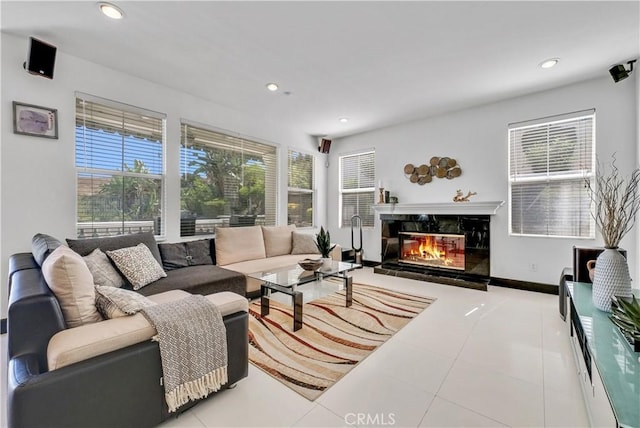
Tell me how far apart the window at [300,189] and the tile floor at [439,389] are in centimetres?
351

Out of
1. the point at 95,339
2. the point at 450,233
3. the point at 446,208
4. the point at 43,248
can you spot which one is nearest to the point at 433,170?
the point at 446,208

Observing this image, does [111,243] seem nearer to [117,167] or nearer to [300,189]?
[117,167]

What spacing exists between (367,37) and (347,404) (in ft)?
9.66

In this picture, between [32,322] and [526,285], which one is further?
[526,285]

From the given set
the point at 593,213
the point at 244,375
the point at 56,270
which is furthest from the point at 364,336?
the point at 593,213

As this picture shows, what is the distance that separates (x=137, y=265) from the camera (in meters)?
2.72

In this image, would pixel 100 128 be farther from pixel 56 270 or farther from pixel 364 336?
pixel 364 336

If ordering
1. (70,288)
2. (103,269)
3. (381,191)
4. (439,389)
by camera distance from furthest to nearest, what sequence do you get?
(381,191) → (103,269) → (439,389) → (70,288)

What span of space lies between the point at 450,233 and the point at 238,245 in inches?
131

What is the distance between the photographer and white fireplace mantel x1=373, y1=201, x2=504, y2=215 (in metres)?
4.09

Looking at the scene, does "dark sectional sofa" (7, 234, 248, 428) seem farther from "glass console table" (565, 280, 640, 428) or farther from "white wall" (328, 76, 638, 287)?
"white wall" (328, 76, 638, 287)

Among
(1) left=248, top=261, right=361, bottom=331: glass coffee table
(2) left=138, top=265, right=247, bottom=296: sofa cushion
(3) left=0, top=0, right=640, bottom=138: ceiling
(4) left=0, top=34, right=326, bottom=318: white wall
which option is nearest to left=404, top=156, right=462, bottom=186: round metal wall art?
(3) left=0, top=0, right=640, bottom=138: ceiling

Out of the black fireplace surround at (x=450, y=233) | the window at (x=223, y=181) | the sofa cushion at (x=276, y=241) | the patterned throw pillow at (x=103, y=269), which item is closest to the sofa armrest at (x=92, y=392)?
the patterned throw pillow at (x=103, y=269)

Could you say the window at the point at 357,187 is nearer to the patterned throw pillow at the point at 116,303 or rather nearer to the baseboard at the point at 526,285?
the baseboard at the point at 526,285
